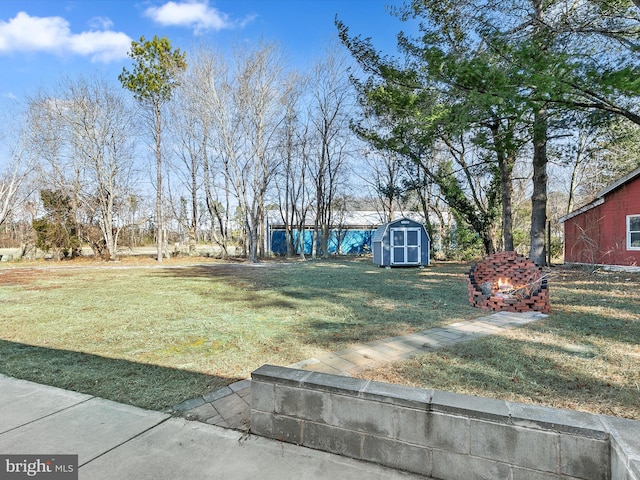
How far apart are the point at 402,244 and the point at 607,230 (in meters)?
6.47

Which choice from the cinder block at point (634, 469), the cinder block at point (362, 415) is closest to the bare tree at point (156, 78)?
the cinder block at point (362, 415)

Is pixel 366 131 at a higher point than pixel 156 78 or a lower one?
lower

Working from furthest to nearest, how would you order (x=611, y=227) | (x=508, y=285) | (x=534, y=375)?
(x=611, y=227) < (x=508, y=285) < (x=534, y=375)

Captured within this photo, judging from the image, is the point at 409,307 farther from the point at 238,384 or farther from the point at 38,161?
the point at 38,161

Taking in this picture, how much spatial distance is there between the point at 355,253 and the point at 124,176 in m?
14.8

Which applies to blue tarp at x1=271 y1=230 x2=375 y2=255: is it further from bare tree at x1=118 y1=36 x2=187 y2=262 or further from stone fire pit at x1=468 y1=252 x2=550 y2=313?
stone fire pit at x1=468 y1=252 x2=550 y2=313

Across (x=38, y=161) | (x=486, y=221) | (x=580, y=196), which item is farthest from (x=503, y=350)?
(x=580, y=196)

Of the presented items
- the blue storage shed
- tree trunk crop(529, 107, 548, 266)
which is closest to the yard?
tree trunk crop(529, 107, 548, 266)

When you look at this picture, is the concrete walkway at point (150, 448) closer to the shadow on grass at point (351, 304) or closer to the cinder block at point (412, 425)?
the cinder block at point (412, 425)

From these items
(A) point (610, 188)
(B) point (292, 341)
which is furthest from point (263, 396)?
(A) point (610, 188)

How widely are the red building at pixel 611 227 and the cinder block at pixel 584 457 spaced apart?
9972mm

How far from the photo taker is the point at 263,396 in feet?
6.49

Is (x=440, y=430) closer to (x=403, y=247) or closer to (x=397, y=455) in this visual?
(x=397, y=455)

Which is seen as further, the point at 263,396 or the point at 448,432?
the point at 263,396
